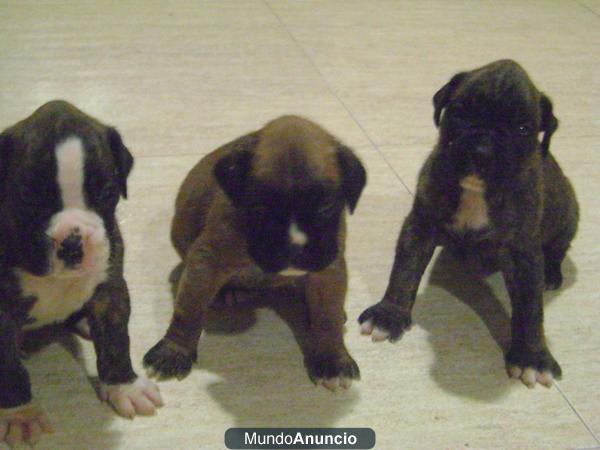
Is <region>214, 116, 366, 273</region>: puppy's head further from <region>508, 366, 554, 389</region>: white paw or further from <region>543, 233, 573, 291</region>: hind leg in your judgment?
<region>543, 233, 573, 291</region>: hind leg

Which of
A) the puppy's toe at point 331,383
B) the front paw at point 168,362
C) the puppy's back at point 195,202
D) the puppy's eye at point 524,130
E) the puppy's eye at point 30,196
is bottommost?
the puppy's toe at point 331,383

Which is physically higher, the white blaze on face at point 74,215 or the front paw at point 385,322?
the white blaze on face at point 74,215

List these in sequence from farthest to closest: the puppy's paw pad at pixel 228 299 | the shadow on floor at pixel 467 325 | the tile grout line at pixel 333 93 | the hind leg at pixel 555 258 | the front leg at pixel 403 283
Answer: the tile grout line at pixel 333 93 < the hind leg at pixel 555 258 < the puppy's paw pad at pixel 228 299 < the front leg at pixel 403 283 < the shadow on floor at pixel 467 325

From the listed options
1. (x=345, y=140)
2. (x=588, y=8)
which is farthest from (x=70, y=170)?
(x=588, y=8)

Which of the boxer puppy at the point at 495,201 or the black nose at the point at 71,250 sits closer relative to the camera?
the black nose at the point at 71,250

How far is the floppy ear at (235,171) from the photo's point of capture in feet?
7.07

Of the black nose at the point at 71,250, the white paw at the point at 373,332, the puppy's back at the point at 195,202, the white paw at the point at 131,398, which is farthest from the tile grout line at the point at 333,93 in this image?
the black nose at the point at 71,250

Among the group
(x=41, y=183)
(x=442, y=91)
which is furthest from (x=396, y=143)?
(x=41, y=183)

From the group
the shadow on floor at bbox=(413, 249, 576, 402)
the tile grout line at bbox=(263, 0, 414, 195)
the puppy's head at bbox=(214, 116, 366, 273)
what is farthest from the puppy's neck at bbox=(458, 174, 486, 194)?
the tile grout line at bbox=(263, 0, 414, 195)

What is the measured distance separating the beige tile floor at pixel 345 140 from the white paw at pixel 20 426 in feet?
0.19

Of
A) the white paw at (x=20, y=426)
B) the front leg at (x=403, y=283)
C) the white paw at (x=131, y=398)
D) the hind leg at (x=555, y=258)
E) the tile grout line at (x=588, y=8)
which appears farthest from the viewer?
the tile grout line at (x=588, y=8)

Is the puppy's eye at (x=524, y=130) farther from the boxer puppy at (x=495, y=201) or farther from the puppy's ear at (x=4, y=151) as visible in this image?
the puppy's ear at (x=4, y=151)

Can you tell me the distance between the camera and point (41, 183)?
183 cm

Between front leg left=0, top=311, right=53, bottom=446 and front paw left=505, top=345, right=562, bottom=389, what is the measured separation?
55.1 inches
